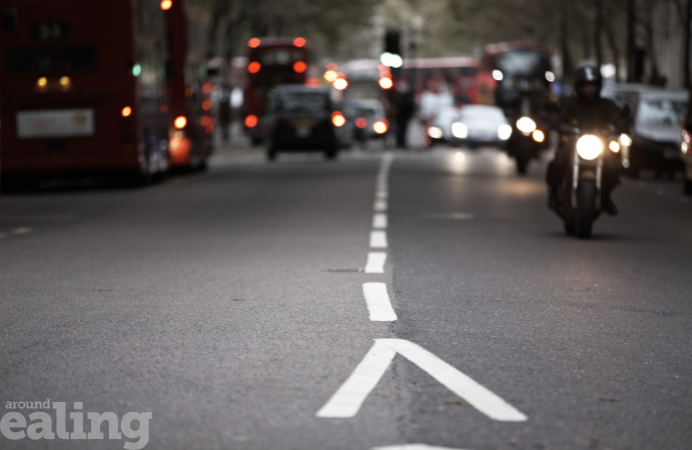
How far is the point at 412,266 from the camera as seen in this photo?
990 centimetres

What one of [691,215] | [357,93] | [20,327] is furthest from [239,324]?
[357,93]

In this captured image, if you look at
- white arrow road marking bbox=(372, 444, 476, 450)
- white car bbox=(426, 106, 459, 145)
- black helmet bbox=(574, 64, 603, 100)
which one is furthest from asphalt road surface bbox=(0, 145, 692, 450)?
white car bbox=(426, 106, 459, 145)

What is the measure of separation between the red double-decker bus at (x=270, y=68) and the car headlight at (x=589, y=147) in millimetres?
35313

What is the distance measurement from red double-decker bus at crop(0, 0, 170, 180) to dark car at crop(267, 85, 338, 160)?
35.4ft

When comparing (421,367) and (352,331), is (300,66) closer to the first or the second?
(352,331)

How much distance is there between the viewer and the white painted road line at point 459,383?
16.9ft

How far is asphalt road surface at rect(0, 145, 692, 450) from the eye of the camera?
16.4ft

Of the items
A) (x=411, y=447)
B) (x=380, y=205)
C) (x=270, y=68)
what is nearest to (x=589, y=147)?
(x=380, y=205)

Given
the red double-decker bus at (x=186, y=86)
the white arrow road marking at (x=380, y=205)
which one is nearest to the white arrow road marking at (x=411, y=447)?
the white arrow road marking at (x=380, y=205)

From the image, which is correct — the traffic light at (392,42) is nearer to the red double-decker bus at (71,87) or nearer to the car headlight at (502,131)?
the car headlight at (502,131)

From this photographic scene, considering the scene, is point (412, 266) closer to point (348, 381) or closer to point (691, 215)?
point (348, 381)

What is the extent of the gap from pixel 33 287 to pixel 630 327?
4.29 m

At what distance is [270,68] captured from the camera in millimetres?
47375

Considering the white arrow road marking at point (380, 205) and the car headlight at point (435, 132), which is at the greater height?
the white arrow road marking at point (380, 205)
